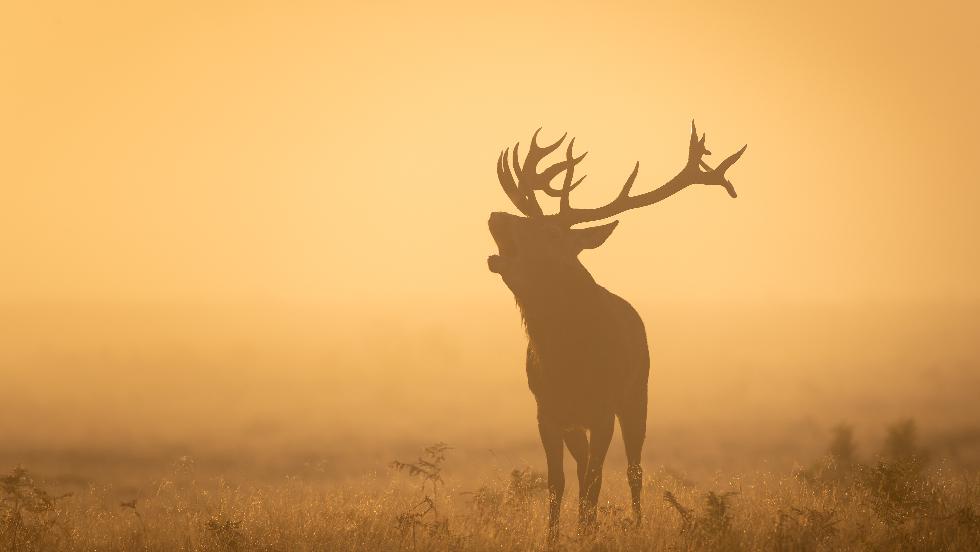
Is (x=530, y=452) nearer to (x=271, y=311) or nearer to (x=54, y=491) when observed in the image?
(x=54, y=491)

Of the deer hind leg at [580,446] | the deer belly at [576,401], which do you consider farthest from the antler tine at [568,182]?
the deer hind leg at [580,446]

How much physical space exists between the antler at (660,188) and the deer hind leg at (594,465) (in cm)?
224

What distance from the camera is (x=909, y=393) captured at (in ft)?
113

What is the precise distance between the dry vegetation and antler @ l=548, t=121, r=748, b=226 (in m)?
2.96

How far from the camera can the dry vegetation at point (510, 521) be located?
10.1m

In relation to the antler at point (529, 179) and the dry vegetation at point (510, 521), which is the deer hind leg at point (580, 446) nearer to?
the dry vegetation at point (510, 521)

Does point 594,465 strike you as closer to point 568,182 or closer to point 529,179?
point 568,182

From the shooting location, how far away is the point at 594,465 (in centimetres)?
1091

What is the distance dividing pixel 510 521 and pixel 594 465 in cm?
155

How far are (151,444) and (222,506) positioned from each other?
12.1m

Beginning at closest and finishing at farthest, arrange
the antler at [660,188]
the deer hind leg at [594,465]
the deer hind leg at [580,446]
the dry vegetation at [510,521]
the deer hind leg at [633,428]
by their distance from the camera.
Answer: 1. the dry vegetation at [510,521]
2. the deer hind leg at [594,465]
3. the deer hind leg at [580,446]
4. the antler at [660,188]
5. the deer hind leg at [633,428]

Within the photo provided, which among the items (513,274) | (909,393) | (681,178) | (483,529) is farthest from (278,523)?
(909,393)

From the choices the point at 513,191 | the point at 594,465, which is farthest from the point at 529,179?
the point at 594,465

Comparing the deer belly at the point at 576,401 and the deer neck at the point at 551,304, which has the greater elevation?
the deer neck at the point at 551,304
